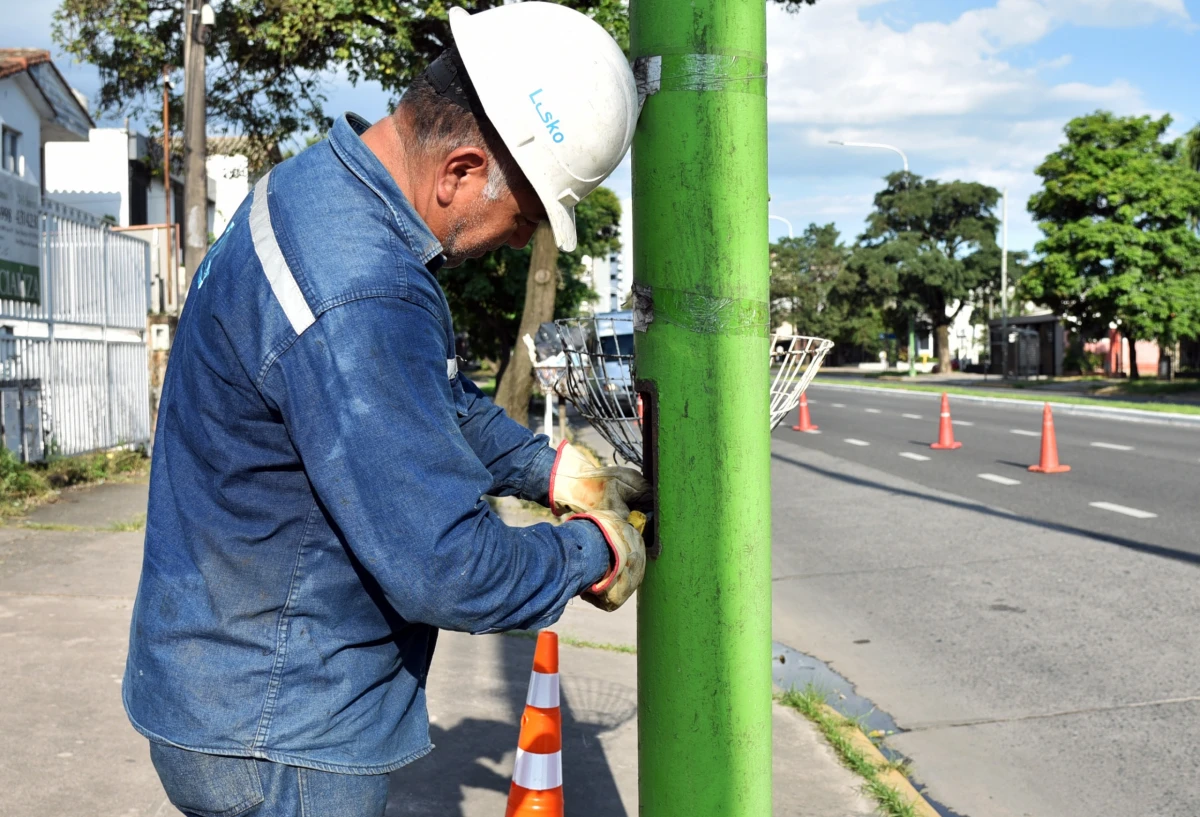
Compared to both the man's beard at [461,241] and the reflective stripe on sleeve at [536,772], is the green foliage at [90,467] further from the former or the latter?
the man's beard at [461,241]

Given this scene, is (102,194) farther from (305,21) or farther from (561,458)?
(561,458)

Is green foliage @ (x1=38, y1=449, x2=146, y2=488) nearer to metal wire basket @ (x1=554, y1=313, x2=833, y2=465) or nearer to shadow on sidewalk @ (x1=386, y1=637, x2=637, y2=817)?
shadow on sidewalk @ (x1=386, y1=637, x2=637, y2=817)

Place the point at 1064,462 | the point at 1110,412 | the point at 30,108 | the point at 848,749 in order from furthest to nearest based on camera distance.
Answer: the point at 30,108 < the point at 1110,412 < the point at 1064,462 < the point at 848,749

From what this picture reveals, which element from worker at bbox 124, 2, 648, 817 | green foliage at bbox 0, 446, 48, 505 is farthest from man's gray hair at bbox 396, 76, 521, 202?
green foliage at bbox 0, 446, 48, 505

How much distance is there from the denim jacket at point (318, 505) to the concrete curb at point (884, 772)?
260cm

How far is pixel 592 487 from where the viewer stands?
2094 mm

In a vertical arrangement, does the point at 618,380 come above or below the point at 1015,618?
above

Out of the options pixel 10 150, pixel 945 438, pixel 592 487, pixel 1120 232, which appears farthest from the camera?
pixel 1120 232

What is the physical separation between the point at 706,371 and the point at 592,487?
1.16ft

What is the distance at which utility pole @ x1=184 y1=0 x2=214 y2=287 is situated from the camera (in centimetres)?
1289

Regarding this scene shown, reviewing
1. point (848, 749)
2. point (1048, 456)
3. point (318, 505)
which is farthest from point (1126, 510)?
point (318, 505)

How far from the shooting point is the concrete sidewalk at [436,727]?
12.2 ft

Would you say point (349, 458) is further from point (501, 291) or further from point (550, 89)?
point (501, 291)

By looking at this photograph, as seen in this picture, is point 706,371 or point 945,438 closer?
point 706,371
